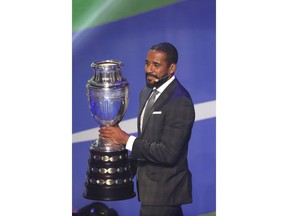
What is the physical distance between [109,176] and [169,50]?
768 millimetres

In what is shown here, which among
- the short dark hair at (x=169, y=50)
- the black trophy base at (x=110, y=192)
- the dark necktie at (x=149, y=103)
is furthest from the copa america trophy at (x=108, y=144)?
the short dark hair at (x=169, y=50)

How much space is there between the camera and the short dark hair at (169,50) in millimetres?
5250

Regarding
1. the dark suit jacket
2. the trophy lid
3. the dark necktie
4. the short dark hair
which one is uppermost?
the short dark hair

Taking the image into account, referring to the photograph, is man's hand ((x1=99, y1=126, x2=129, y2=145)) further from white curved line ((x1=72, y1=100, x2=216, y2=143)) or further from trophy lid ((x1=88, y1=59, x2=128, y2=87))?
trophy lid ((x1=88, y1=59, x2=128, y2=87))

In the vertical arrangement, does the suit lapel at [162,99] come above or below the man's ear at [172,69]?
below

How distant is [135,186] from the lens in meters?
5.32

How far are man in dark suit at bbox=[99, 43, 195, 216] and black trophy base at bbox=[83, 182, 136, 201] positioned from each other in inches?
2.3

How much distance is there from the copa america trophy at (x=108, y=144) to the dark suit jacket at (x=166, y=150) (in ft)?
0.29

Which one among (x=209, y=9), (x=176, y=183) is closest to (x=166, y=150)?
(x=176, y=183)

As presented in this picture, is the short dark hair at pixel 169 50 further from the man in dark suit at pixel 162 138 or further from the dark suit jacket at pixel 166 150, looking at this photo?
the dark suit jacket at pixel 166 150

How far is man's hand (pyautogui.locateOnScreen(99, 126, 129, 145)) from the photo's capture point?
520cm

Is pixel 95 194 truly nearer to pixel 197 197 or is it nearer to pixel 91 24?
pixel 197 197

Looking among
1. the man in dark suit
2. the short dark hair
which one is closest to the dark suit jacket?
the man in dark suit

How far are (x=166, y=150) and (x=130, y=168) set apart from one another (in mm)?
272
